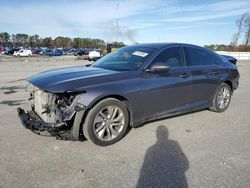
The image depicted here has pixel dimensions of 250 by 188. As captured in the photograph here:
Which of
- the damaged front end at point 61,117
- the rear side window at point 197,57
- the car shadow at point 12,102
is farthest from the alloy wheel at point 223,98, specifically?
the car shadow at point 12,102

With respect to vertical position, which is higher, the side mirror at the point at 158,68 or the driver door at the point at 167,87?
the side mirror at the point at 158,68

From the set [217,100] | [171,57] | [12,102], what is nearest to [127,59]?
[171,57]

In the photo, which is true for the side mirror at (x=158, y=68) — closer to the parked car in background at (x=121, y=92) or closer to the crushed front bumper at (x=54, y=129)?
the parked car in background at (x=121, y=92)

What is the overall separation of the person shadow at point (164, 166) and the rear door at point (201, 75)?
156 centimetres

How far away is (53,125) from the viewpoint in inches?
144

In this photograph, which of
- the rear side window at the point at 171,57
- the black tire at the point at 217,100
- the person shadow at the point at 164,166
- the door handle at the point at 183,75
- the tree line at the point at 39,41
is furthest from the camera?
the tree line at the point at 39,41

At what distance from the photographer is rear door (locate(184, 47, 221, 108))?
531 cm

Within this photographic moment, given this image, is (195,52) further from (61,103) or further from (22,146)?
(22,146)

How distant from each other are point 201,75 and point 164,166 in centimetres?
270

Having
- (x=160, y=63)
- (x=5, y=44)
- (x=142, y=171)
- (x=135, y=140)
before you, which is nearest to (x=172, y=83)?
(x=160, y=63)

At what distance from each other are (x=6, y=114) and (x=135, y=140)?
3167 mm

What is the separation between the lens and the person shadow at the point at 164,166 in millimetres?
3014

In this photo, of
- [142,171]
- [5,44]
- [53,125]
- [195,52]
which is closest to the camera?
[142,171]

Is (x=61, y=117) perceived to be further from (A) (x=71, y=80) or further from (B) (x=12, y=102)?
(B) (x=12, y=102)
